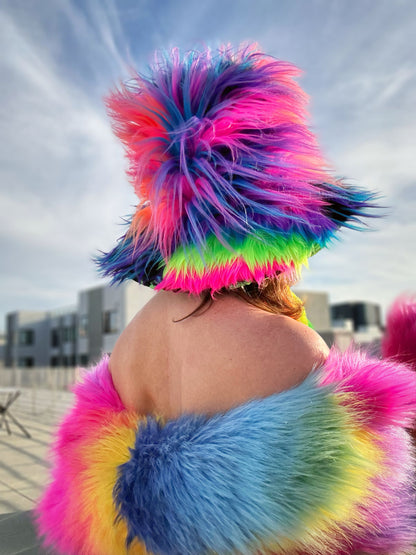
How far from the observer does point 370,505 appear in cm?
118

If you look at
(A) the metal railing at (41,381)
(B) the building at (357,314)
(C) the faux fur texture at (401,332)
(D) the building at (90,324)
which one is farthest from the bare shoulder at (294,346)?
(B) the building at (357,314)

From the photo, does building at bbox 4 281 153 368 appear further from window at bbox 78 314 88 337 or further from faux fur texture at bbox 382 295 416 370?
faux fur texture at bbox 382 295 416 370

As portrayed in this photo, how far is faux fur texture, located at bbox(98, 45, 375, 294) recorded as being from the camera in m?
1.31

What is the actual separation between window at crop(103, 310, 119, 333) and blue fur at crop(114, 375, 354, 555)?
108 ft

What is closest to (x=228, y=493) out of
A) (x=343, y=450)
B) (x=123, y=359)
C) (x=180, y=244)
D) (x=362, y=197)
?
(x=343, y=450)

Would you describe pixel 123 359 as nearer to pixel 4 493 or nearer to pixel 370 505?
pixel 370 505

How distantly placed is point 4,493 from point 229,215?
2590 mm

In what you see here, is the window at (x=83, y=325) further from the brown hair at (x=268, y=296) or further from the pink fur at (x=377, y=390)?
the pink fur at (x=377, y=390)

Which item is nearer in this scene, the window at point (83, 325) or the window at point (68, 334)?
the window at point (83, 325)

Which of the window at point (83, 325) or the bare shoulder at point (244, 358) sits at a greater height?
the window at point (83, 325)

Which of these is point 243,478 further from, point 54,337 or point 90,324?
point 54,337

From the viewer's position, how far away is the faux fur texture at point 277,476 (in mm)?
1121

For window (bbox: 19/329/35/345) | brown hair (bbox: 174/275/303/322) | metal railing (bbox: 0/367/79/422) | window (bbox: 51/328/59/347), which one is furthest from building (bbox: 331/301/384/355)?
brown hair (bbox: 174/275/303/322)

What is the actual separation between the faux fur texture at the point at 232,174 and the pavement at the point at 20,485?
943 millimetres
